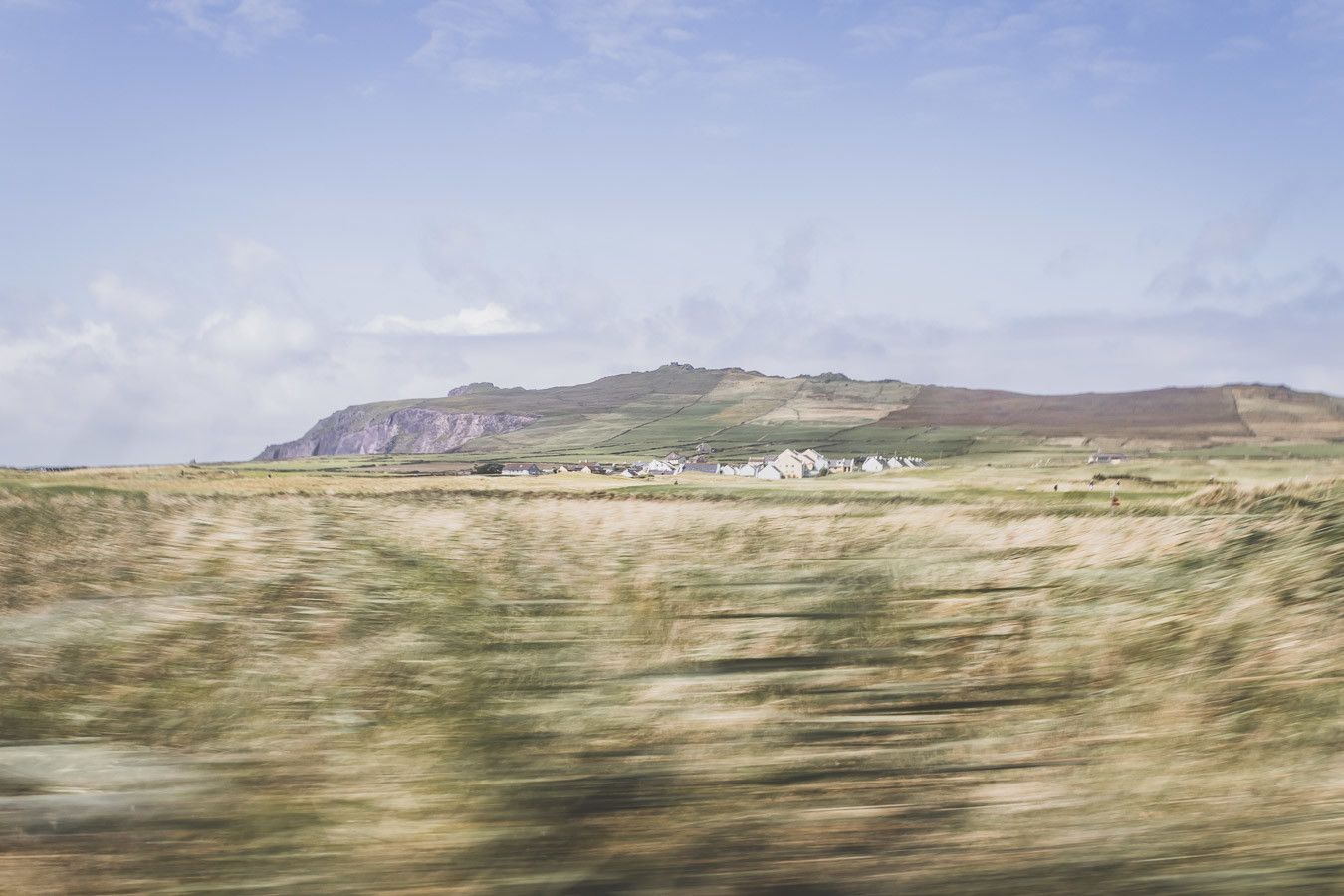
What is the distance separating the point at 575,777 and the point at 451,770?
0.42 meters

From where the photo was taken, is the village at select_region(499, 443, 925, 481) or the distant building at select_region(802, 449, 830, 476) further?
the distant building at select_region(802, 449, 830, 476)

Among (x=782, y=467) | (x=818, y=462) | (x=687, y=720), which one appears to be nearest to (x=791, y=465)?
(x=782, y=467)

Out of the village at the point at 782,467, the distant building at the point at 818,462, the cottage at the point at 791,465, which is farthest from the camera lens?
the cottage at the point at 791,465

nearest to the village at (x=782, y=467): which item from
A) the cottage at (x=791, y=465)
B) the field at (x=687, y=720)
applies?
the cottage at (x=791, y=465)

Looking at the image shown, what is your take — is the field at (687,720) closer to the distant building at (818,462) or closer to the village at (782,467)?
the village at (782,467)

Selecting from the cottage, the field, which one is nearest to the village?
the cottage

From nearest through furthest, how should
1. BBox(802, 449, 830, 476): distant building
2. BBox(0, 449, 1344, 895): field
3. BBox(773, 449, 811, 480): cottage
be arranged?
BBox(0, 449, 1344, 895): field < BBox(802, 449, 830, 476): distant building < BBox(773, 449, 811, 480): cottage

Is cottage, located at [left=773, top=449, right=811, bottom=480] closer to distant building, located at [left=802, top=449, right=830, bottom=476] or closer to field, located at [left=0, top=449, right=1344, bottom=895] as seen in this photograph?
distant building, located at [left=802, top=449, right=830, bottom=476]

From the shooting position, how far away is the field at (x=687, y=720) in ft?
8.54

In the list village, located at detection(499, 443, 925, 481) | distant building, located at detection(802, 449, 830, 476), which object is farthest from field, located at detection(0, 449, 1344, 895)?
distant building, located at detection(802, 449, 830, 476)

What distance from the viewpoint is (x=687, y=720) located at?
338cm

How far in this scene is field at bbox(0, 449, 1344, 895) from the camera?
2604 millimetres

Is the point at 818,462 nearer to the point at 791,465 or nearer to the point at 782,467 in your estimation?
the point at 791,465

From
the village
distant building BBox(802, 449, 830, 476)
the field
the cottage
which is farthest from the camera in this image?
the cottage
